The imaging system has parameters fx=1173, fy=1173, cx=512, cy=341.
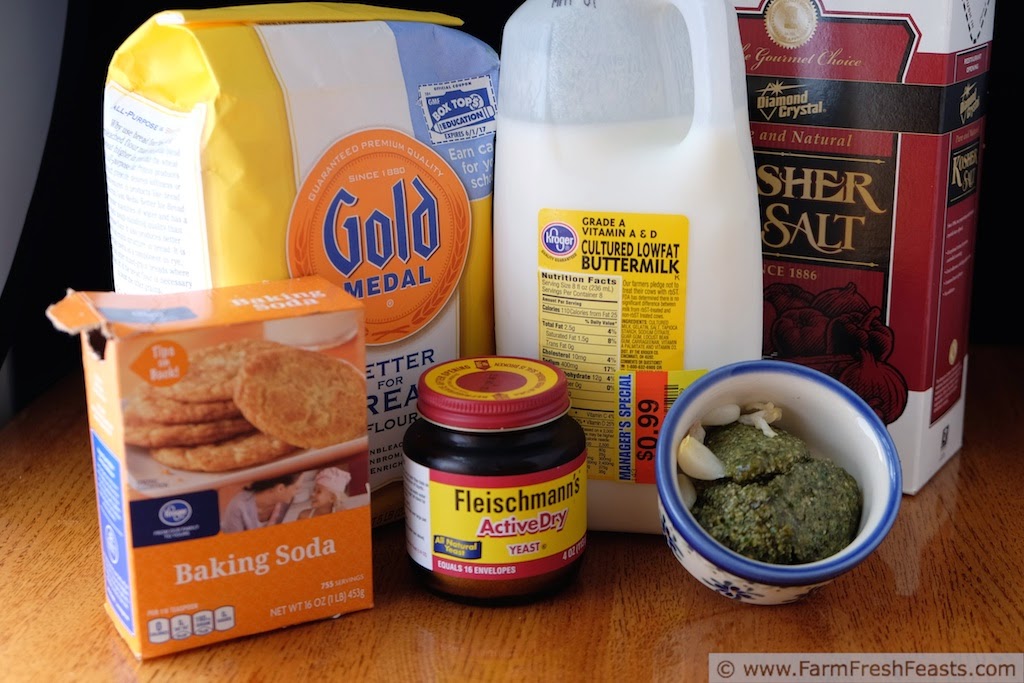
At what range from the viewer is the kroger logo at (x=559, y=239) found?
0.82 meters

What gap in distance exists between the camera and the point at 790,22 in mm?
875

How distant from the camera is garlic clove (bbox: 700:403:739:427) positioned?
0.79 meters

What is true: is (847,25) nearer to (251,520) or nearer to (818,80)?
(818,80)

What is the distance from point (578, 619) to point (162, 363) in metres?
0.31

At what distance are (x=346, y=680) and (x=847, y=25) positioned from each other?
58cm

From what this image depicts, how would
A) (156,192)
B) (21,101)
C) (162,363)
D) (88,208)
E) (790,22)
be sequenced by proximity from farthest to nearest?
(88,208)
(21,101)
(790,22)
(156,192)
(162,363)

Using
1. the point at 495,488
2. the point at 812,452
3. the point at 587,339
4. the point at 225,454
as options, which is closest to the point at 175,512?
the point at 225,454

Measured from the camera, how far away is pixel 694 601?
2.55ft

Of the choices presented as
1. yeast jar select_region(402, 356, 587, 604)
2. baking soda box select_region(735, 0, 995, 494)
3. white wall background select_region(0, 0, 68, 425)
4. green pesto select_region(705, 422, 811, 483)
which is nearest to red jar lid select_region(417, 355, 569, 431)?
yeast jar select_region(402, 356, 587, 604)

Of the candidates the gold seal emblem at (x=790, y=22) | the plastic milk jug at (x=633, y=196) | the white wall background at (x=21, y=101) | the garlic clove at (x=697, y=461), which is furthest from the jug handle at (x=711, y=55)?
the white wall background at (x=21, y=101)

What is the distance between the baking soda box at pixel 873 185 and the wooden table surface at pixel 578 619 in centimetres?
12

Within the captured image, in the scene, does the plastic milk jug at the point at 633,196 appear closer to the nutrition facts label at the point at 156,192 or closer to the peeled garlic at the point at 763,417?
the peeled garlic at the point at 763,417

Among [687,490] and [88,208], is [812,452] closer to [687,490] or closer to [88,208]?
[687,490]

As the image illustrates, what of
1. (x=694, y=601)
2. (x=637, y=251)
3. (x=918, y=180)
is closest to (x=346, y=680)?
(x=694, y=601)
